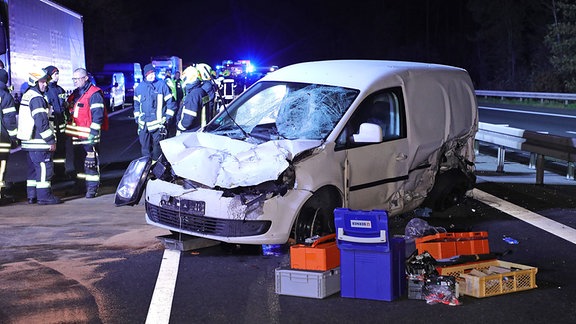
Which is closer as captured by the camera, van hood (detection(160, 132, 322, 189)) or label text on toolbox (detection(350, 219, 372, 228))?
label text on toolbox (detection(350, 219, 372, 228))

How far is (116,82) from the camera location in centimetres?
3456

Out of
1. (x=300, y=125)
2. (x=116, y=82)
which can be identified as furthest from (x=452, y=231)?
(x=116, y=82)

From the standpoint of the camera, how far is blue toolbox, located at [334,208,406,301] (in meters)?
6.33

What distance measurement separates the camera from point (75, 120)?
1189 cm

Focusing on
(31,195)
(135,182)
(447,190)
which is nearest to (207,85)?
→ (31,195)

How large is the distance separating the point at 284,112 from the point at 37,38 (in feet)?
42.7

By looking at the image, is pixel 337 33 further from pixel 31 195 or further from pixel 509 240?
pixel 509 240

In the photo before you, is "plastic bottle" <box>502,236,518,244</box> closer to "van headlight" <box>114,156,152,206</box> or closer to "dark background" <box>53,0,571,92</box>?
"van headlight" <box>114,156,152,206</box>

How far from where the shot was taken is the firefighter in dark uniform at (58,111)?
41.0ft

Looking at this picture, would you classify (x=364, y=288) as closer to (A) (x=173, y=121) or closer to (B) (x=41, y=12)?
(A) (x=173, y=121)

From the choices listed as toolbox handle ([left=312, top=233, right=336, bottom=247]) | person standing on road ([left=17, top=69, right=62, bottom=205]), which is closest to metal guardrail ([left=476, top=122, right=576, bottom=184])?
toolbox handle ([left=312, top=233, right=336, bottom=247])

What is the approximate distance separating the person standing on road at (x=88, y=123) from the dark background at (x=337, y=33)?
37.5 metres

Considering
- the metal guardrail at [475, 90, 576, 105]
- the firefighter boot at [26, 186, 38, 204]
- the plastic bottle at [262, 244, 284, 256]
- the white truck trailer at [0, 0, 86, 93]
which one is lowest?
the plastic bottle at [262, 244, 284, 256]

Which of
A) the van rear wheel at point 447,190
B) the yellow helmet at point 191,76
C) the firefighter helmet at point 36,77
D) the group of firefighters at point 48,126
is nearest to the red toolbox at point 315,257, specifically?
the van rear wheel at point 447,190
